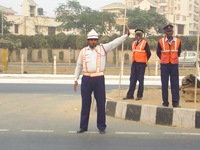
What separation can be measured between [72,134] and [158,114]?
1.88 meters

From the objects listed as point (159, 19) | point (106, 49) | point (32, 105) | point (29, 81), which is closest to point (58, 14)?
point (159, 19)

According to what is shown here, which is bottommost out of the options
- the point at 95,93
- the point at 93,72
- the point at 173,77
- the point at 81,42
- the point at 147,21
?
the point at 95,93

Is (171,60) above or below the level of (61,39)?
below

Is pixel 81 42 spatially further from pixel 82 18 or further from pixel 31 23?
pixel 31 23

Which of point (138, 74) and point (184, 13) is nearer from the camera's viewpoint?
point (138, 74)

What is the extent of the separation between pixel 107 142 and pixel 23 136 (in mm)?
1545

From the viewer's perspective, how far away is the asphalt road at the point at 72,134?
18.1 feet

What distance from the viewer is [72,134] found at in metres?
6.34

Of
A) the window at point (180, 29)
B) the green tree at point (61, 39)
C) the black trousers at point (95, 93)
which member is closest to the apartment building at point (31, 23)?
the green tree at point (61, 39)

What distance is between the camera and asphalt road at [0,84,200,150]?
218 inches

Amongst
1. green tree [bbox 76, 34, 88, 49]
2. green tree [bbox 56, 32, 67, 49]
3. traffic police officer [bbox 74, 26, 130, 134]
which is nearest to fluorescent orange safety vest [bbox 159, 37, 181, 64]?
traffic police officer [bbox 74, 26, 130, 134]

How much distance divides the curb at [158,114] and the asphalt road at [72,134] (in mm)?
166

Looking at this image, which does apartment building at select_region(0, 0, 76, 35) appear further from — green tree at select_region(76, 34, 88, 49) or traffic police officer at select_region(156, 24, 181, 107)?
traffic police officer at select_region(156, 24, 181, 107)

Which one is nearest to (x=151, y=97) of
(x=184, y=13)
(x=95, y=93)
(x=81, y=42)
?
(x=95, y=93)
